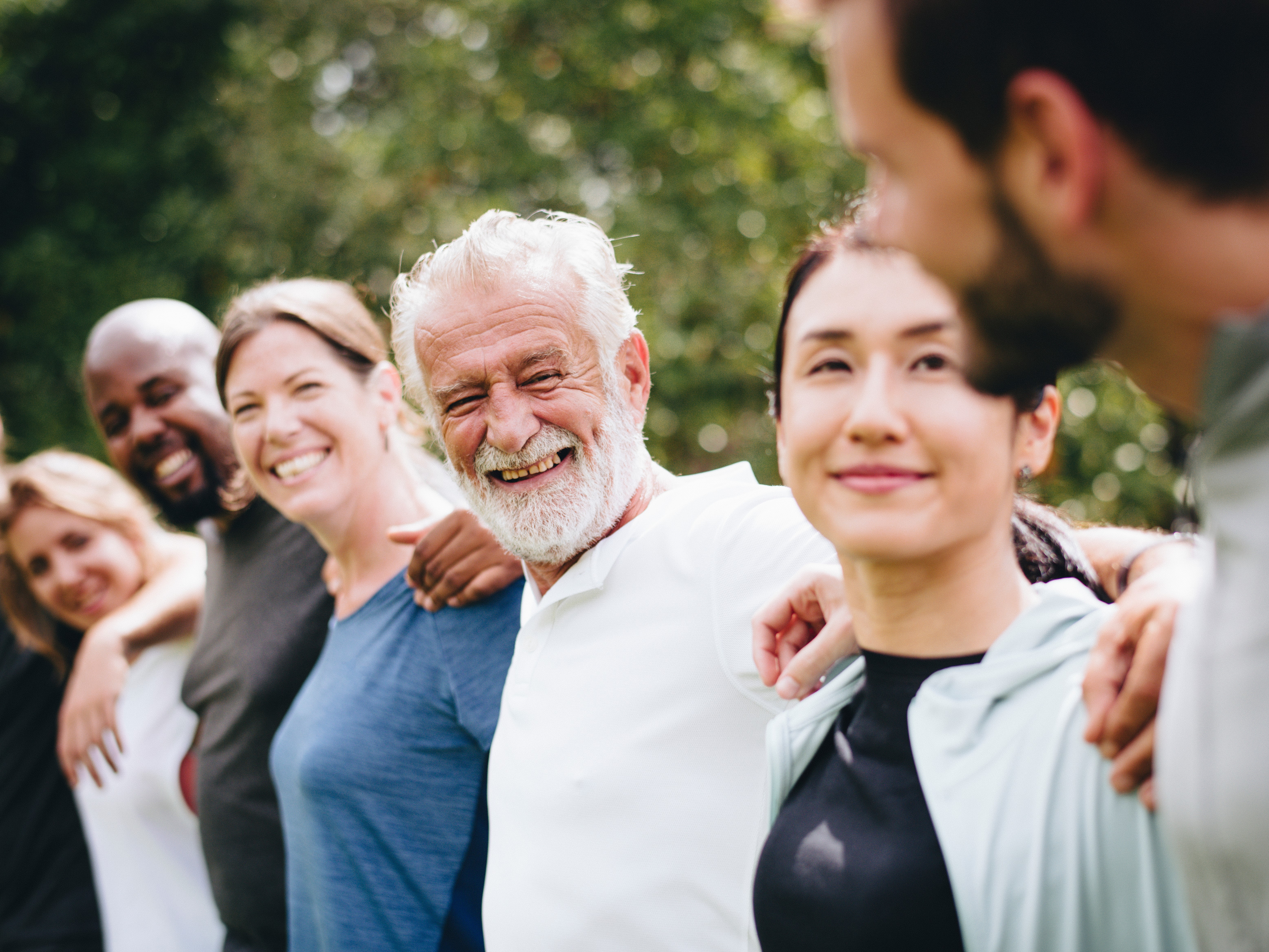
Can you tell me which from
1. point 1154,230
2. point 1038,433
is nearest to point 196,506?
point 1038,433

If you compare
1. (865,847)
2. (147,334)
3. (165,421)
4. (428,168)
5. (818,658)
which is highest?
(428,168)

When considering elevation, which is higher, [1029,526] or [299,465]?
[299,465]

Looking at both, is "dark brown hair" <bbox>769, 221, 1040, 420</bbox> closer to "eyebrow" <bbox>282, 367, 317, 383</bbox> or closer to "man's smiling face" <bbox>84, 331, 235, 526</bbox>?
"eyebrow" <bbox>282, 367, 317, 383</bbox>

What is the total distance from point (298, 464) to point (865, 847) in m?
1.86

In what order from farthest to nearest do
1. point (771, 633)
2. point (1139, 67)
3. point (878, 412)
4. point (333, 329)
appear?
point (333, 329), point (771, 633), point (878, 412), point (1139, 67)

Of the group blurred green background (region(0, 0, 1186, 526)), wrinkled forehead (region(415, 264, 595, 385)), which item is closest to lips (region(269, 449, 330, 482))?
wrinkled forehead (region(415, 264, 595, 385))

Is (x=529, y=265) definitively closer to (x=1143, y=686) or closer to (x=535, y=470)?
(x=535, y=470)

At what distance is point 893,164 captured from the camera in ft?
3.09

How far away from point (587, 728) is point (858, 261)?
0.95 meters

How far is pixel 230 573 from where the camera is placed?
10.6 feet

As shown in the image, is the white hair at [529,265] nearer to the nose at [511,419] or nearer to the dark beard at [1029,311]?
the nose at [511,419]

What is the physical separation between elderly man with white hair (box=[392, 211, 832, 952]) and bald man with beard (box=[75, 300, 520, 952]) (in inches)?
13.1

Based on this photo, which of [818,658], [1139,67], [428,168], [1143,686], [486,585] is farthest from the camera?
[428,168]

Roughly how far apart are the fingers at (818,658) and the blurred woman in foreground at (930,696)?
0.04 meters
